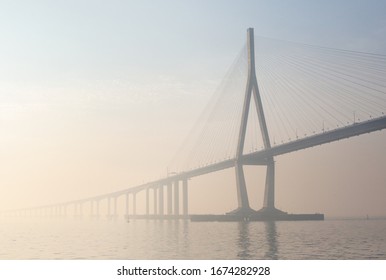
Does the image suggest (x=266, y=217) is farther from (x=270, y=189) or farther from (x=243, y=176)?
(x=243, y=176)

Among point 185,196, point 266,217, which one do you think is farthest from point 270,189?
point 185,196

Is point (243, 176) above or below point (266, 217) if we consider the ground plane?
above

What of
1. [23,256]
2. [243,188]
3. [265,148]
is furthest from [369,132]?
[23,256]

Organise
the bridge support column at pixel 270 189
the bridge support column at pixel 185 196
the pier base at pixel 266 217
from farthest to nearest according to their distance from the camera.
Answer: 1. the bridge support column at pixel 185 196
2. the bridge support column at pixel 270 189
3. the pier base at pixel 266 217

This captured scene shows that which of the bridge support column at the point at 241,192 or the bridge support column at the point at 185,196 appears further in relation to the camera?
the bridge support column at the point at 185,196

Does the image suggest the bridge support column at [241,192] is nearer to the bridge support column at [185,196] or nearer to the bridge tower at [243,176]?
the bridge tower at [243,176]

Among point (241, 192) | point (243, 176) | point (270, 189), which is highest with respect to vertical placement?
point (243, 176)

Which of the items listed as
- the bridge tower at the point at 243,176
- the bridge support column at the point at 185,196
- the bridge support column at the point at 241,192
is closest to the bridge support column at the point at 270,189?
the bridge tower at the point at 243,176

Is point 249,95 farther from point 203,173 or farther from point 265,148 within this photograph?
point 203,173

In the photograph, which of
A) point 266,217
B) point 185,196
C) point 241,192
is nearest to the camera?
point 266,217

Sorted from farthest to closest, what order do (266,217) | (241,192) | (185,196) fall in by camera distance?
(185,196) < (241,192) < (266,217)

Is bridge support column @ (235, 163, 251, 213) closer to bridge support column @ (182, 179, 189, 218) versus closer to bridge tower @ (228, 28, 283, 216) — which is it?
bridge tower @ (228, 28, 283, 216)
